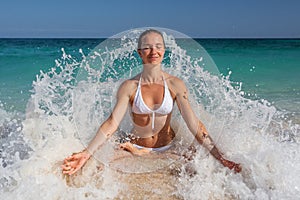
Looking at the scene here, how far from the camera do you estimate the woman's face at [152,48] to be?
3.34m

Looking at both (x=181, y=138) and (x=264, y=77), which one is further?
(x=264, y=77)

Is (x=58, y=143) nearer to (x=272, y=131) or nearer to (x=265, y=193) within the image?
(x=265, y=193)

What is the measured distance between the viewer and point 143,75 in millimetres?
3518

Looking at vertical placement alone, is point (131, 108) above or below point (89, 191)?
above

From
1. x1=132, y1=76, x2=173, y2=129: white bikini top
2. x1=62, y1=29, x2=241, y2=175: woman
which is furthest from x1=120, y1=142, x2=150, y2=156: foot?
x1=132, y1=76, x2=173, y2=129: white bikini top

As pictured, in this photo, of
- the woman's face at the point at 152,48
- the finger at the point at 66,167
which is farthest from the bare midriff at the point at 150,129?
→ the finger at the point at 66,167

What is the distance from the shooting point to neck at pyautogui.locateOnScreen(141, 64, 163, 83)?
3.45 metres

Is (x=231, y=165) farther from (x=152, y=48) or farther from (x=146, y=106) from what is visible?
(x=152, y=48)

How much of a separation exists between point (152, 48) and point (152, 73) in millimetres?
249

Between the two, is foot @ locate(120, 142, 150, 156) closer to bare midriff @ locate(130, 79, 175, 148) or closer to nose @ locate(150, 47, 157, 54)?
bare midriff @ locate(130, 79, 175, 148)

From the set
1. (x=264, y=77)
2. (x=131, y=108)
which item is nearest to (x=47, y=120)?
(x=131, y=108)

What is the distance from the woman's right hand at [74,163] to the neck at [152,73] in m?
0.88

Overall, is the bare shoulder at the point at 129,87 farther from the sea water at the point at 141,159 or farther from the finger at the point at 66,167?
the finger at the point at 66,167

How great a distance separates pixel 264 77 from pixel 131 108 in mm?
10421
